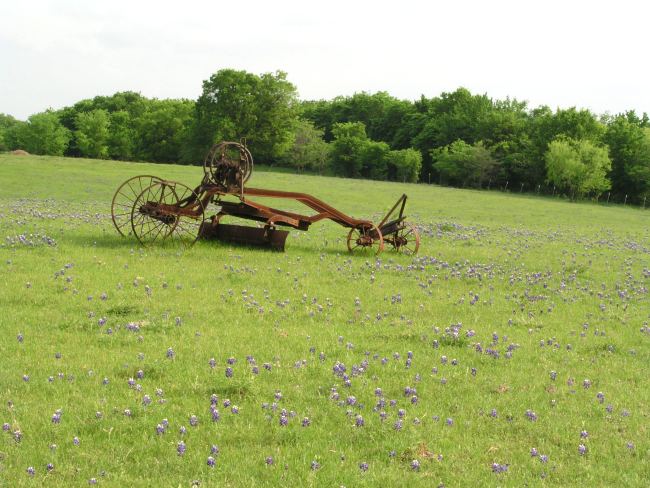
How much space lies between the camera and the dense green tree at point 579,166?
2896 inches

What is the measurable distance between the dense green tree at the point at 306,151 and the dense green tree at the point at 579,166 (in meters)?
43.6

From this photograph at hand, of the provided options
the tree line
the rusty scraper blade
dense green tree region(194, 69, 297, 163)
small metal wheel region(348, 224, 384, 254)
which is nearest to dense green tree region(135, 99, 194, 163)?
the tree line

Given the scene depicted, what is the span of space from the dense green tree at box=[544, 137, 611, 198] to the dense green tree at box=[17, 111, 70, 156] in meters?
99.3

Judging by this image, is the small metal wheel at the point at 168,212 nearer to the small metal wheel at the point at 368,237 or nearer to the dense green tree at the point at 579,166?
the small metal wheel at the point at 368,237

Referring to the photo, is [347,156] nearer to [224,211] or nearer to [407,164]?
[407,164]

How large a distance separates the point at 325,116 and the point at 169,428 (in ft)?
492

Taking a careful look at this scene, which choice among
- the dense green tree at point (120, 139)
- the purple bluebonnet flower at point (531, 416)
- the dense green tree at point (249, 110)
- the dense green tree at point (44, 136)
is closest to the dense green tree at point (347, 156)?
the dense green tree at point (249, 110)

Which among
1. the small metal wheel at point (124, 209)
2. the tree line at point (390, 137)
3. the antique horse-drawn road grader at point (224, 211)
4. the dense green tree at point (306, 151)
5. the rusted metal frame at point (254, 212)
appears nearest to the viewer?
the small metal wheel at point (124, 209)

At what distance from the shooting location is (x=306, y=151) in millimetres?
105688

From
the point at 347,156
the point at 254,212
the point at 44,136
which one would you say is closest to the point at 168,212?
the point at 254,212

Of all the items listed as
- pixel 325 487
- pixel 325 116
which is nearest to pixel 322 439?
pixel 325 487

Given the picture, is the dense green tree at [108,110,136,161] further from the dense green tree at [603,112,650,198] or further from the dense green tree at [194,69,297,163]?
the dense green tree at [603,112,650,198]

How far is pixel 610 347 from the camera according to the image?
9.60 meters

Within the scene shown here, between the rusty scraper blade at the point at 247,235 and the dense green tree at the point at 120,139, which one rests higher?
the dense green tree at the point at 120,139
